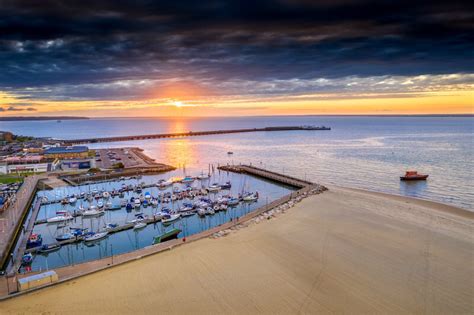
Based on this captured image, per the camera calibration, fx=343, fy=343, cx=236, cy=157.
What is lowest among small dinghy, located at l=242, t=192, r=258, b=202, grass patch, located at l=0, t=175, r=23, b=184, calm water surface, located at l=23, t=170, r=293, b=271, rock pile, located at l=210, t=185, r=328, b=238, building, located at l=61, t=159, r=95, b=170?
calm water surface, located at l=23, t=170, r=293, b=271

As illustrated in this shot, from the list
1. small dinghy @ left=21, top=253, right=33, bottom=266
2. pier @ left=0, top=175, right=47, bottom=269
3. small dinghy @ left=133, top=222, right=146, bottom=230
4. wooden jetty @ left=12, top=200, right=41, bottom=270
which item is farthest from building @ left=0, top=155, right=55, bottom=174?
small dinghy @ left=21, top=253, right=33, bottom=266

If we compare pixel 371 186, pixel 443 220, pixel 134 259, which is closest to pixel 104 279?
pixel 134 259

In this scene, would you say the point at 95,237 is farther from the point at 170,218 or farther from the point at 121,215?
the point at 170,218

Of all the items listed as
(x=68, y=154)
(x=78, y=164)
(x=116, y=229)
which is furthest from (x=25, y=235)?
(x=68, y=154)

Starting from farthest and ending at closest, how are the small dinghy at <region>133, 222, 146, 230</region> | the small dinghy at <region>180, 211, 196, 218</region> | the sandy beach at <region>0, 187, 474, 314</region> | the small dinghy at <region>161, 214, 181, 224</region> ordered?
the small dinghy at <region>180, 211, 196, 218</region> → the small dinghy at <region>161, 214, 181, 224</region> → the small dinghy at <region>133, 222, 146, 230</region> → the sandy beach at <region>0, 187, 474, 314</region>

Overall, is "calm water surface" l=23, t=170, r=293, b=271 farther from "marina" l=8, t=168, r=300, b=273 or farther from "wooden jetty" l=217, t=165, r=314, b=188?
"wooden jetty" l=217, t=165, r=314, b=188

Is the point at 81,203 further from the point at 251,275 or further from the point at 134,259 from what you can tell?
the point at 251,275

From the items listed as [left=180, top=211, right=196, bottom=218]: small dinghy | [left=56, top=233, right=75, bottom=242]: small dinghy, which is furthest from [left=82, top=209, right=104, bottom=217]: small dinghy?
[left=180, top=211, right=196, bottom=218]: small dinghy

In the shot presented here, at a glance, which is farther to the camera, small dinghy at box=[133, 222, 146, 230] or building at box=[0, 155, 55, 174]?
building at box=[0, 155, 55, 174]

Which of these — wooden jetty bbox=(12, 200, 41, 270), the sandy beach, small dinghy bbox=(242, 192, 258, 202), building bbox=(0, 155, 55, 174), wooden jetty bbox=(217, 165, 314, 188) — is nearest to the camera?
the sandy beach

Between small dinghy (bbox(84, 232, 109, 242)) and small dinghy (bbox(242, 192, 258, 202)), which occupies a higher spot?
small dinghy (bbox(242, 192, 258, 202))
